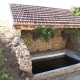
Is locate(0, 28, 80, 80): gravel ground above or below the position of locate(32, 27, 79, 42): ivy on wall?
below

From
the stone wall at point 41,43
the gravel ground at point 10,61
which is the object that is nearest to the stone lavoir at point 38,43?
the stone wall at point 41,43

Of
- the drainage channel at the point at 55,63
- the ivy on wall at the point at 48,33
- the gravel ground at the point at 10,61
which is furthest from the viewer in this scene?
the ivy on wall at the point at 48,33

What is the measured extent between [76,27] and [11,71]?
6503mm

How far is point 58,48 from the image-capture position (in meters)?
13.3

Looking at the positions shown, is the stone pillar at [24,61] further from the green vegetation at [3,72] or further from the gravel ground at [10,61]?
Result: the green vegetation at [3,72]

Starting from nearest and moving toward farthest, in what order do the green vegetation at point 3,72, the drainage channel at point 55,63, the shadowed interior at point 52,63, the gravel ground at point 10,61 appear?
1. the green vegetation at point 3,72
2. the gravel ground at point 10,61
3. the drainage channel at point 55,63
4. the shadowed interior at point 52,63

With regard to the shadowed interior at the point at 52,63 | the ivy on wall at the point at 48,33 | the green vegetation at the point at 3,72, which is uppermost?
the ivy on wall at the point at 48,33

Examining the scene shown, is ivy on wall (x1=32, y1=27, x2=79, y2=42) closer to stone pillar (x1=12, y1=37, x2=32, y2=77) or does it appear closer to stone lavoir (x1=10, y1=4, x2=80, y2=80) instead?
stone lavoir (x1=10, y1=4, x2=80, y2=80)

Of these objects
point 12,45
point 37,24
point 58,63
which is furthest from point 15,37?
point 58,63

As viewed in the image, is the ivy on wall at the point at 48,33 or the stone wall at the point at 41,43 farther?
the stone wall at the point at 41,43

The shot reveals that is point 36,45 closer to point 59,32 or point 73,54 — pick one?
point 59,32

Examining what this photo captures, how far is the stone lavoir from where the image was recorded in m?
7.88

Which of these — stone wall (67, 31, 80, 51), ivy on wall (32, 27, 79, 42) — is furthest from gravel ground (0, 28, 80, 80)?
stone wall (67, 31, 80, 51)

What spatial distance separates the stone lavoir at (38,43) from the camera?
25.9ft
